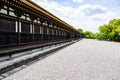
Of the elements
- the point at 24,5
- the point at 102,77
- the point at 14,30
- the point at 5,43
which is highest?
the point at 24,5

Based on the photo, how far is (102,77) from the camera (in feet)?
19.9

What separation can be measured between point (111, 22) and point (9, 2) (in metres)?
58.9

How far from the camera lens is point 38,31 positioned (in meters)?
17.0

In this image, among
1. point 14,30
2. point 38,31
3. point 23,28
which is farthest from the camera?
point 38,31

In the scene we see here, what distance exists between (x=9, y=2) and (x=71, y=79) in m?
4.92

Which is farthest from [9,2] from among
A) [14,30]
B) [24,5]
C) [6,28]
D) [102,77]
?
[102,77]

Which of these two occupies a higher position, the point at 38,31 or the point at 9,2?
the point at 9,2

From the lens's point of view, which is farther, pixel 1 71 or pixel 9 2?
pixel 9 2

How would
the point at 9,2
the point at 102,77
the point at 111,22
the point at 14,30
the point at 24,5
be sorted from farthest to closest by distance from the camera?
1. the point at 111,22
2. the point at 14,30
3. the point at 24,5
4. the point at 9,2
5. the point at 102,77

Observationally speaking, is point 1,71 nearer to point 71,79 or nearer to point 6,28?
point 71,79

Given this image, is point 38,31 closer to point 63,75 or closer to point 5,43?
point 5,43

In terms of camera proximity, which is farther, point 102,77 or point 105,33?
point 105,33

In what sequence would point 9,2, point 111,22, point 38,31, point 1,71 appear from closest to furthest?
point 1,71 → point 9,2 → point 38,31 → point 111,22

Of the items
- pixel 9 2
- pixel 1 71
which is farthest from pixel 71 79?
pixel 9 2
